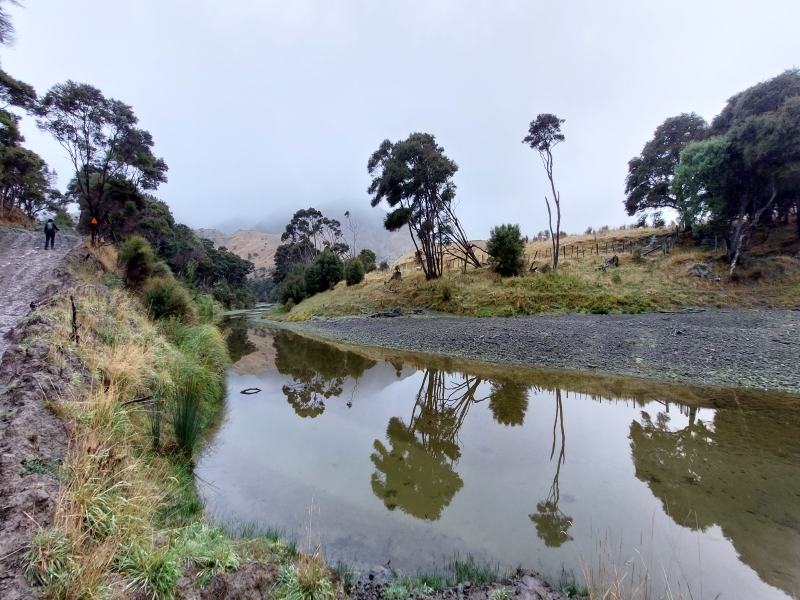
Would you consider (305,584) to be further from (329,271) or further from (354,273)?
(329,271)

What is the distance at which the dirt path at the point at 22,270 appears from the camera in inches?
278

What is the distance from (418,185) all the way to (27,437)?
23.9 meters

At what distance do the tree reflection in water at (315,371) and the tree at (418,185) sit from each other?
11471mm

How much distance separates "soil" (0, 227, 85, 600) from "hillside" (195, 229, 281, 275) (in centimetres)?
12344

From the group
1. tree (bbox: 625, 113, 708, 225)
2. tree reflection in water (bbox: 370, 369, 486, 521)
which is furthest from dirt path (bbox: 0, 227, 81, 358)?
tree (bbox: 625, 113, 708, 225)

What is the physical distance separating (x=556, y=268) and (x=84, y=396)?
948 inches

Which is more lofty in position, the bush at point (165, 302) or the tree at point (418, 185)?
the tree at point (418, 185)

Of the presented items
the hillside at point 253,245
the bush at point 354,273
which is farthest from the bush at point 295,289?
the hillside at point 253,245

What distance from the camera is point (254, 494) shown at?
438cm

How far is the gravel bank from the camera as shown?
884 centimetres

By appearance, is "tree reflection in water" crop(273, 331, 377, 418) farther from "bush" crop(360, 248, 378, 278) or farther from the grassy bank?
"bush" crop(360, 248, 378, 278)

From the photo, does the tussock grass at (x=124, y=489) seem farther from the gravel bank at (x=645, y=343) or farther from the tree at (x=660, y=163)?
the tree at (x=660, y=163)

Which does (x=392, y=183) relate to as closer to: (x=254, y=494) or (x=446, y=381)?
(x=446, y=381)

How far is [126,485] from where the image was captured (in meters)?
2.80
